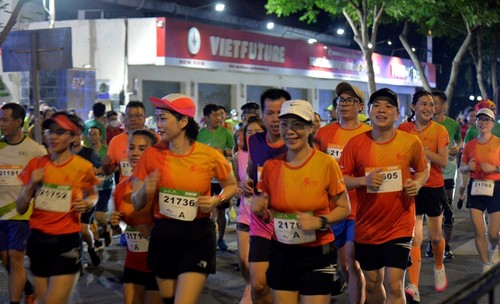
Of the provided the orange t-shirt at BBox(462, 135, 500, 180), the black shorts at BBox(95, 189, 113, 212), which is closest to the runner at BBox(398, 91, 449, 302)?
the orange t-shirt at BBox(462, 135, 500, 180)

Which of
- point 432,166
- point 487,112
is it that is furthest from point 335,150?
point 487,112

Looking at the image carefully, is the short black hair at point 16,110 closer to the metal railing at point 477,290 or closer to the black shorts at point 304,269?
the black shorts at point 304,269

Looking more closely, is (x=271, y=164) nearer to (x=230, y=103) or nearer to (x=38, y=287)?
(x=38, y=287)

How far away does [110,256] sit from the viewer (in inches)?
430

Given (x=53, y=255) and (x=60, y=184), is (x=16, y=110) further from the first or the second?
(x=53, y=255)

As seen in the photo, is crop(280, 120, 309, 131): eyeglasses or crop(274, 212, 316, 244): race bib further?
crop(280, 120, 309, 131): eyeglasses

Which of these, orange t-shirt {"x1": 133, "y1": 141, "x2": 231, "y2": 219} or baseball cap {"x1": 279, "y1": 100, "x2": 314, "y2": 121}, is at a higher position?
baseball cap {"x1": 279, "y1": 100, "x2": 314, "y2": 121}

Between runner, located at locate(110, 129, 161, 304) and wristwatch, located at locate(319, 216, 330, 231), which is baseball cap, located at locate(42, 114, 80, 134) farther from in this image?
wristwatch, located at locate(319, 216, 330, 231)

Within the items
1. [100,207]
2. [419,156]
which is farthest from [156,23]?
[419,156]

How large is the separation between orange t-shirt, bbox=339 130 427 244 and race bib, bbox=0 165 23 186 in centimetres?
307

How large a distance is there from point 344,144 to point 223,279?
111 inches

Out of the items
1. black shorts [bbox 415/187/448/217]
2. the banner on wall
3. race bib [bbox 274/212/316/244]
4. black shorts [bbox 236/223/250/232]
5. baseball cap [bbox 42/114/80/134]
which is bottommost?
black shorts [bbox 236/223/250/232]

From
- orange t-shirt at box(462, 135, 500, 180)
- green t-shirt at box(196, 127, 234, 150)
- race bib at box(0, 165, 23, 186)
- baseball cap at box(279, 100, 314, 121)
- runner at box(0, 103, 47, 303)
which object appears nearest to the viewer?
baseball cap at box(279, 100, 314, 121)

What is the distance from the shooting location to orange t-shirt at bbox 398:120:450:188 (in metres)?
8.23
